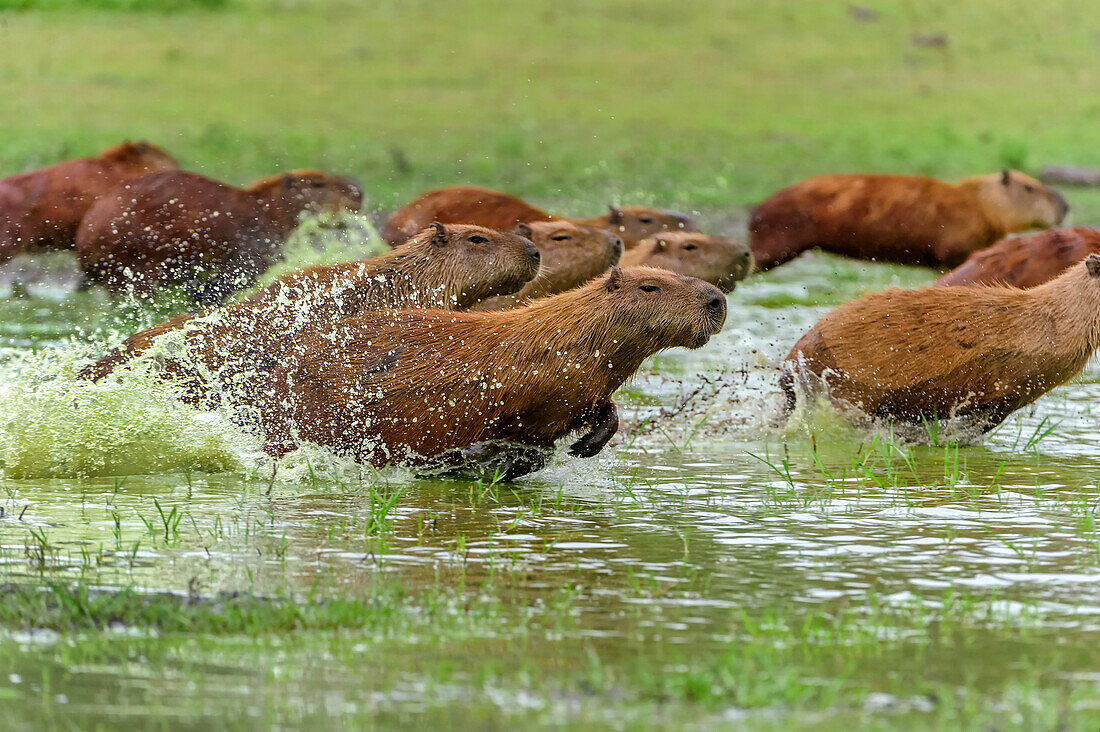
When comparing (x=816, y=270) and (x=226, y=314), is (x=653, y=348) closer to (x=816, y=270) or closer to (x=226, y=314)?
(x=226, y=314)

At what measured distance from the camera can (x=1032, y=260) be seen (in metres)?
7.94

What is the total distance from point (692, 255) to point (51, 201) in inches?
181

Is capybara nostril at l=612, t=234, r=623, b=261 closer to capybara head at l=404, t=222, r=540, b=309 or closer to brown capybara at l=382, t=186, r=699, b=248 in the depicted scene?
brown capybara at l=382, t=186, r=699, b=248

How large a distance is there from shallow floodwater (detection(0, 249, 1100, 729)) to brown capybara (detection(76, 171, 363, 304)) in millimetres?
3785

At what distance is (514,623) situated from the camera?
3.83 metres

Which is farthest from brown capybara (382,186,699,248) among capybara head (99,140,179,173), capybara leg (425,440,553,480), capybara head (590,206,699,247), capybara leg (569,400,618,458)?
capybara leg (425,440,553,480)

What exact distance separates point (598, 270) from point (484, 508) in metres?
3.00

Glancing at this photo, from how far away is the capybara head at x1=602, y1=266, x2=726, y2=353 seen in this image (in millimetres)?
5824

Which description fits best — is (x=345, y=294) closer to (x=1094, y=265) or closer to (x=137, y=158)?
(x=1094, y=265)

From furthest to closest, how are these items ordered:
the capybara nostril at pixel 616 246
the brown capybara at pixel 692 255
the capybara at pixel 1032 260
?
the brown capybara at pixel 692 255
the capybara nostril at pixel 616 246
the capybara at pixel 1032 260

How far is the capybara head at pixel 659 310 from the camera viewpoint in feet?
19.1

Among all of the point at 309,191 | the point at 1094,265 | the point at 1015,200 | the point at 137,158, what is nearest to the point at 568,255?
the point at 1094,265

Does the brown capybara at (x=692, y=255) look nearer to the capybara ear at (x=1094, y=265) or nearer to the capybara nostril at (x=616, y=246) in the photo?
the capybara nostril at (x=616, y=246)

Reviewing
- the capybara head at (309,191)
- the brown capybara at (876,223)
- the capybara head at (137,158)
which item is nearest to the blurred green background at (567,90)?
the brown capybara at (876,223)
